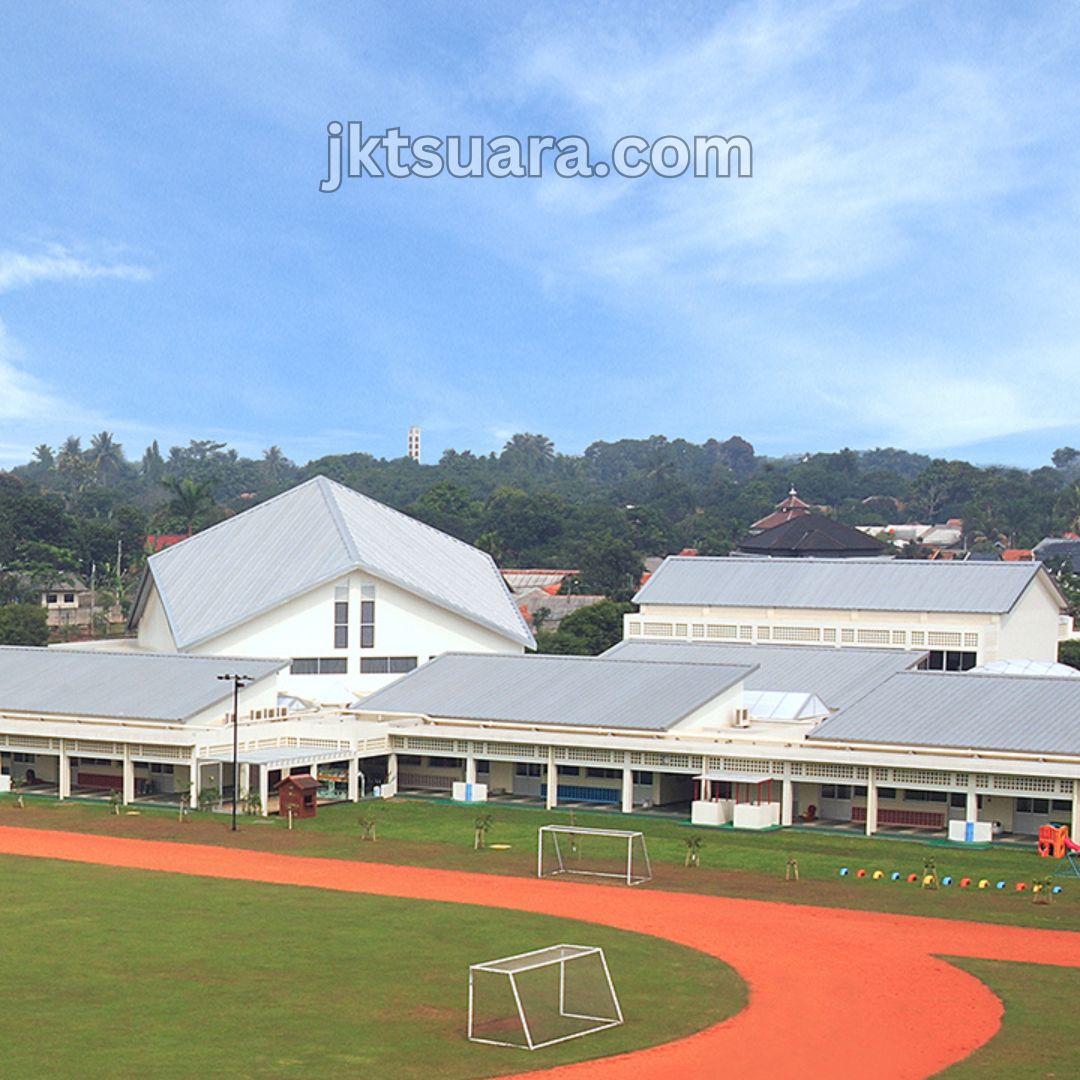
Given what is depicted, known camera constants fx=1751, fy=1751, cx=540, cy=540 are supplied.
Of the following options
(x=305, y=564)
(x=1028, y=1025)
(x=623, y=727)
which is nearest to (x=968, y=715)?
(x=623, y=727)

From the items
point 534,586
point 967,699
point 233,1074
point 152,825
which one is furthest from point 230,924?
point 534,586

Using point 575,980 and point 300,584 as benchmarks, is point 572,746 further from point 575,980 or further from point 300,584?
point 575,980

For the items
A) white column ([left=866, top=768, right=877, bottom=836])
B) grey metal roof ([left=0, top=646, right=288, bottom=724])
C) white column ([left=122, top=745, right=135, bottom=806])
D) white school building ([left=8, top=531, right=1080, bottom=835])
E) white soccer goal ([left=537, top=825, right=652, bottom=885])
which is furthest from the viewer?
grey metal roof ([left=0, top=646, right=288, bottom=724])

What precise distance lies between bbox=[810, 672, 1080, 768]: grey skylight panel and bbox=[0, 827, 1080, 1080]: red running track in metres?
15.8

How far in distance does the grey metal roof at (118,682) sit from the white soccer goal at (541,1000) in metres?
35.7

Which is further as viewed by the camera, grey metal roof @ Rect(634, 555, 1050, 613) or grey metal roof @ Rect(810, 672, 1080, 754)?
grey metal roof @ Rect(634, 555, 1050, 613)

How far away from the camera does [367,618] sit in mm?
87375

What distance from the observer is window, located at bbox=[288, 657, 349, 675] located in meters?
85.9

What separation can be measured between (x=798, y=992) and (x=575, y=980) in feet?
15.5

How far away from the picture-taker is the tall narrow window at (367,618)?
286ft

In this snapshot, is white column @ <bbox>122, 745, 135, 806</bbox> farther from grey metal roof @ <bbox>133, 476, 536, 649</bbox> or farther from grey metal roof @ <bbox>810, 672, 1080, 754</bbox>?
grey metal roof @ <bbox>810, 672, 1080, 754</bbox>

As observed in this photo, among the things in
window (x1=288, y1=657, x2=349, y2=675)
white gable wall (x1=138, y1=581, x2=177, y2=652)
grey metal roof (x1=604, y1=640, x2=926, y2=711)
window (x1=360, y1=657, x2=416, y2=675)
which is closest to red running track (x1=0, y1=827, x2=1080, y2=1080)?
window (x1=288, y1=657, x2=349, y2=675)

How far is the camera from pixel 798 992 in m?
36.8

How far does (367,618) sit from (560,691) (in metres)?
17.4
